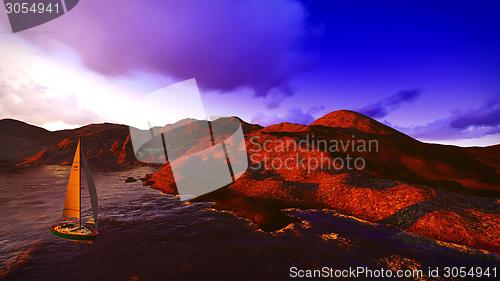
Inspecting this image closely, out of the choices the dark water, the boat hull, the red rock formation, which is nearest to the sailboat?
the boat hull

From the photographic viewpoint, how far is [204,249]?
83.4 feet

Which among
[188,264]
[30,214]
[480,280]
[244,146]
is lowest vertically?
[480,280]

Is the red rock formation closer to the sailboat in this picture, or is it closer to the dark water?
the dark water

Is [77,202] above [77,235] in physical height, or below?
above

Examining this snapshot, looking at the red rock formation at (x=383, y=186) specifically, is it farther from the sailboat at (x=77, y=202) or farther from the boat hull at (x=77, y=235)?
the sailboat at (x=77, y=202)

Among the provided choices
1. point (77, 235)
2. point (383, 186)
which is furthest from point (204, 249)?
point (383, 186)

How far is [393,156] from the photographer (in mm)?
54000

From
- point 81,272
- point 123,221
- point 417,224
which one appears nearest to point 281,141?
point 417,224

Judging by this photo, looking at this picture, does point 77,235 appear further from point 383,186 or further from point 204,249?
point 383,186

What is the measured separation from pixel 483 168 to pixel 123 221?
224 feet

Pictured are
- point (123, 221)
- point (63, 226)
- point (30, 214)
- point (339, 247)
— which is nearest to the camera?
point (339, 247)

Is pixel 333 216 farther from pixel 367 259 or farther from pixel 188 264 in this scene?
pixel 188 264

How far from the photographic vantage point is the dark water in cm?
2114

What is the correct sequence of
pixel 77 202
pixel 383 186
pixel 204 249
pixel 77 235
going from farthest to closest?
pixel 383 186 → pixel 77 202 → pixel 77 235 → pixel 204 249
